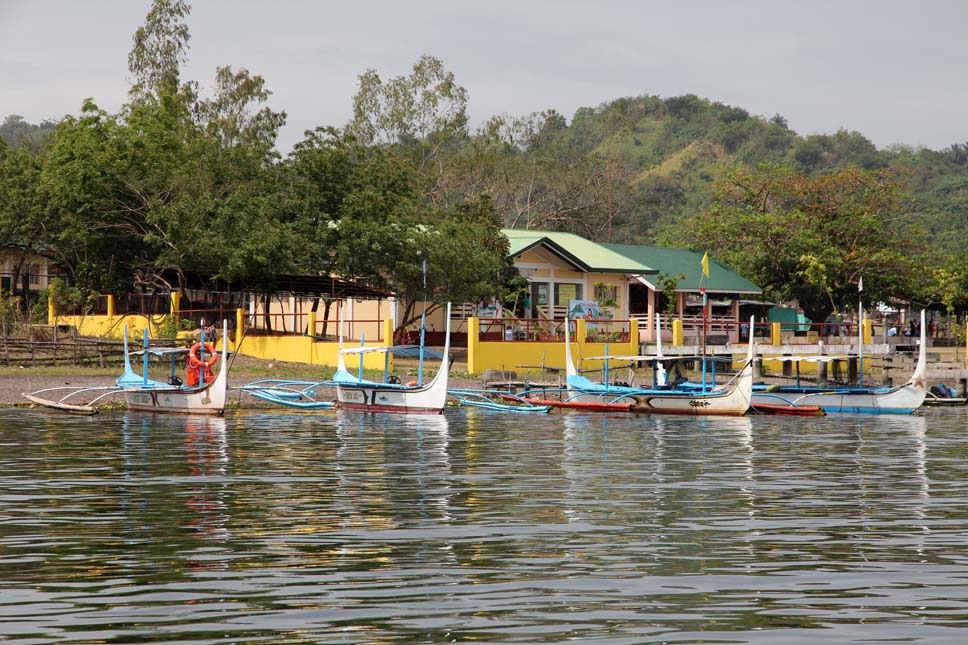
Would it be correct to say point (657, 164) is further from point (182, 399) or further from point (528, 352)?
point (182, 399)

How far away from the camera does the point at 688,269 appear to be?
2672 inches

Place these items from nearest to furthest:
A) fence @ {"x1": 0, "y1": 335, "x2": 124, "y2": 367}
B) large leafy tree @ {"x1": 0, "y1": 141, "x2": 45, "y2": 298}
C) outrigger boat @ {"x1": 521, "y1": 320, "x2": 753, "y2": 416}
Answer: outrigger boat @ {"x1": 521, "y1": 320, "x2": 753, "y2": 416}, fence @ {"x1": 0, "y1": 335, "x2": 124, "y2": 367}, large leafy tree @ {"x1": 0, "y1": 141, "x2": 45, "y2": 298}

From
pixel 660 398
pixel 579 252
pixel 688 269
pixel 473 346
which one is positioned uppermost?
pixel 579 252

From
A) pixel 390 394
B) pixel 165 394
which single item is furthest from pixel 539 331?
pixel 165 394

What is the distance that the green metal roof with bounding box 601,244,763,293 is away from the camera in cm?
6575

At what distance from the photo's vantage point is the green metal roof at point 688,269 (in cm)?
6575

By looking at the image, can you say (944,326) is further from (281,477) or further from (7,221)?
(281,477)

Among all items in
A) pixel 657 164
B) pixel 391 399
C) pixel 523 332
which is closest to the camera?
pixel 391 399

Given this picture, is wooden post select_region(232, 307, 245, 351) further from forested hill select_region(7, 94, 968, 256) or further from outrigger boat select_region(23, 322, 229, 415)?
forested hill select_region(7, 94, 968, 256)

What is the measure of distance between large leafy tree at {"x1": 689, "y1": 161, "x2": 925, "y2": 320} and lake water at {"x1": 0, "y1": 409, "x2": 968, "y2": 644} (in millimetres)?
38091

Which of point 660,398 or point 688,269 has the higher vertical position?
point 688,269

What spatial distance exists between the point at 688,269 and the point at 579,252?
7.07m

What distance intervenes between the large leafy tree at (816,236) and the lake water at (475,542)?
3809cm

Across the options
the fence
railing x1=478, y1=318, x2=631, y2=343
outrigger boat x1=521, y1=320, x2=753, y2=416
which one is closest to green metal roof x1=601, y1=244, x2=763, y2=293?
railing x1=478, y1=318, x2=631, y2=343
